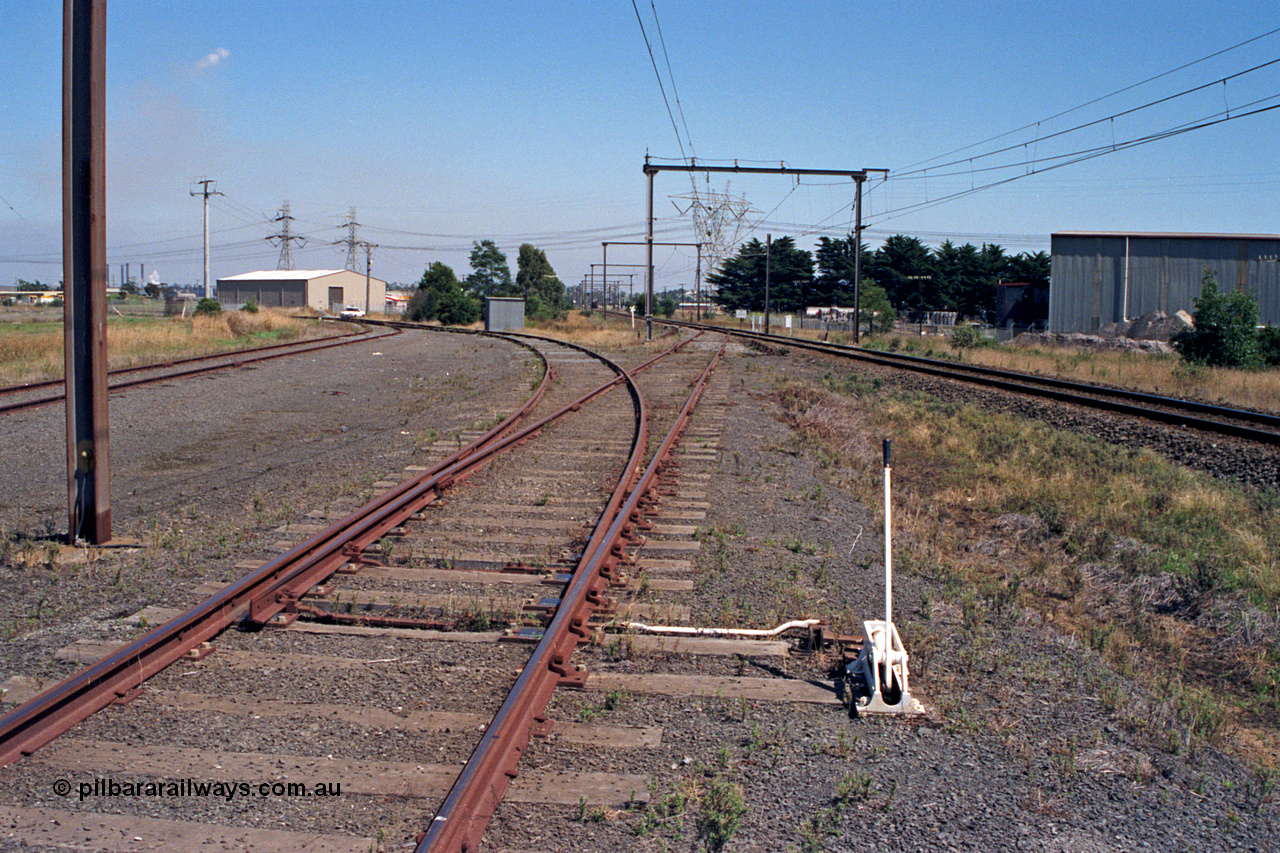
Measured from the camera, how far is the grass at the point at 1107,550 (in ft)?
18.5

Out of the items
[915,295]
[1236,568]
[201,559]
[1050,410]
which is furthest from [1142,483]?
[915,295]

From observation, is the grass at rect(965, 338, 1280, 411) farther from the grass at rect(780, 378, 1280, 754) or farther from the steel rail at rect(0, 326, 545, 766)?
the steel rail at rect(0, 326, 545, 766)

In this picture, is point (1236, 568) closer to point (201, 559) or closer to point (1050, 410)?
point (201, 559)

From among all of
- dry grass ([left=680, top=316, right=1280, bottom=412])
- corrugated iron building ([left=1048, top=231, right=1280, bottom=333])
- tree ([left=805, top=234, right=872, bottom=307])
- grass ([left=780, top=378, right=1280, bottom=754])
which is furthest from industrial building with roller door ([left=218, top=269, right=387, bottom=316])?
grass ([left=780, top=378, right=1280, bottom=754])

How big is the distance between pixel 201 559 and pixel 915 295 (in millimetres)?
104882

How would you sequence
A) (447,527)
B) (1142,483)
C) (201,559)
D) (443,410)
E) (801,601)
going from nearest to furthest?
(801,601) < (201,559) < (447,527) < (1142,483) < (443,410)

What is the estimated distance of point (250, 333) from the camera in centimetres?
3803

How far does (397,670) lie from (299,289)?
122628mm

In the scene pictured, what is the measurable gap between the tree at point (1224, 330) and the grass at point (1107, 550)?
19.3 meters

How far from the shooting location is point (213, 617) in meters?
5.21

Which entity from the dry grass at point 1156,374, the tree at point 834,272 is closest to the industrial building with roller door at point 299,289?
the tree at point 834,272

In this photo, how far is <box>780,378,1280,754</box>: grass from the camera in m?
5.63

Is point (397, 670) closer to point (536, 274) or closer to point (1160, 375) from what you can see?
point (1160, 375)

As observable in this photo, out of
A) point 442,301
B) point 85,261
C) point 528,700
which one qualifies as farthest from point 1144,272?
point 528,700
